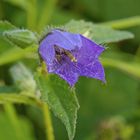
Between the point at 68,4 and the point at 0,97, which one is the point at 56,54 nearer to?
the point at 0,97

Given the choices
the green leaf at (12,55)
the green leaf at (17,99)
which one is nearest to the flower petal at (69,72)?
the green leaf at (17,99)

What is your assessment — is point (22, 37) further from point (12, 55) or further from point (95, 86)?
point (95, 86)

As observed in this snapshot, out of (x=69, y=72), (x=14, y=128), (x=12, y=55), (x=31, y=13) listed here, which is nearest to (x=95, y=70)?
(x=69, y=72)

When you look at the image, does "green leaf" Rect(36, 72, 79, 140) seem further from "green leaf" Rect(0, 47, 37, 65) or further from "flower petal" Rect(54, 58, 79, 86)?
"green leaf" Rect(0, 47, 37, 65)

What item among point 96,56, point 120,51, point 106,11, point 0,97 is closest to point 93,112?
point 120,51

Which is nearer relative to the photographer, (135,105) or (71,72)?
(71,72)

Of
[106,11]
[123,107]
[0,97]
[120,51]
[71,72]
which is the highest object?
[71,72]

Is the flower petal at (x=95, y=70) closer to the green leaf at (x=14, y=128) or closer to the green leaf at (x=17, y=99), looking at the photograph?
the green leaf at (x=17, y=99)

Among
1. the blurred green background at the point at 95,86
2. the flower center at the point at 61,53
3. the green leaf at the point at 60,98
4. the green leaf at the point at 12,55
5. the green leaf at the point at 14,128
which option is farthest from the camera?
the blurred green background at the point at 95,86
